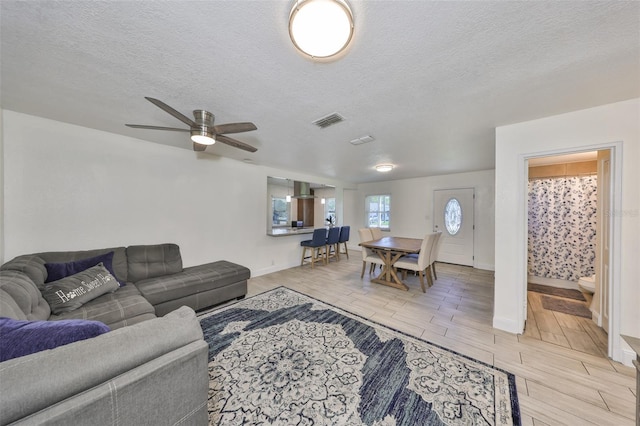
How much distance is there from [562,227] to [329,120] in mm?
4539

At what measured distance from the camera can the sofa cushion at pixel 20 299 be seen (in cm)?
131

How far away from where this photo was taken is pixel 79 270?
2.26 meters

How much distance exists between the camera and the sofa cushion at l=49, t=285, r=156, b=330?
1.76 meters

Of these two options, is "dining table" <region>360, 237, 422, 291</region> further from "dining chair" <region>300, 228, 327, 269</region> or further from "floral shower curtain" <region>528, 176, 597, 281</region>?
"floral shower curtain" <region>528, 176, 597, 281</region>

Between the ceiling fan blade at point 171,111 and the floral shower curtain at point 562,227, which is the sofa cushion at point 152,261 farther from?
the floral shower curtain at point 562,227

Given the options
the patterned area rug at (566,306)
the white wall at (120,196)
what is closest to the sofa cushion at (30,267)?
the white wall at (120,196)

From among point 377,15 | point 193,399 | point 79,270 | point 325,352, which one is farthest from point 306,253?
point 377,15

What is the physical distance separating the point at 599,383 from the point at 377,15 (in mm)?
3108

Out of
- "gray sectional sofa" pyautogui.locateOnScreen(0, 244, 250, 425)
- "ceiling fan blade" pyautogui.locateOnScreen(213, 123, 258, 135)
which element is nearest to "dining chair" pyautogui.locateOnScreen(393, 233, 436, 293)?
"ceiling fan blade" pyautogui.locateOnScreen(213, 123, 258, 135)

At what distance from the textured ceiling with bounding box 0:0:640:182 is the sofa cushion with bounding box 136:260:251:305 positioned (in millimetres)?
1922

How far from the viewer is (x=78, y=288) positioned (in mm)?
1979

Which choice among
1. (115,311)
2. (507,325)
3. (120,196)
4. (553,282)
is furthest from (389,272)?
(120,196)

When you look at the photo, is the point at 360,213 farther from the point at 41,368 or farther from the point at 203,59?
the point at 41,368

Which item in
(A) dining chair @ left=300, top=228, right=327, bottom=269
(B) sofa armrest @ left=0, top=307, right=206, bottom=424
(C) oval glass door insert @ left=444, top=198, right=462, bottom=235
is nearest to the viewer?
(B) sofa armrest @ left=0, top=307, right=206, bottom=424
